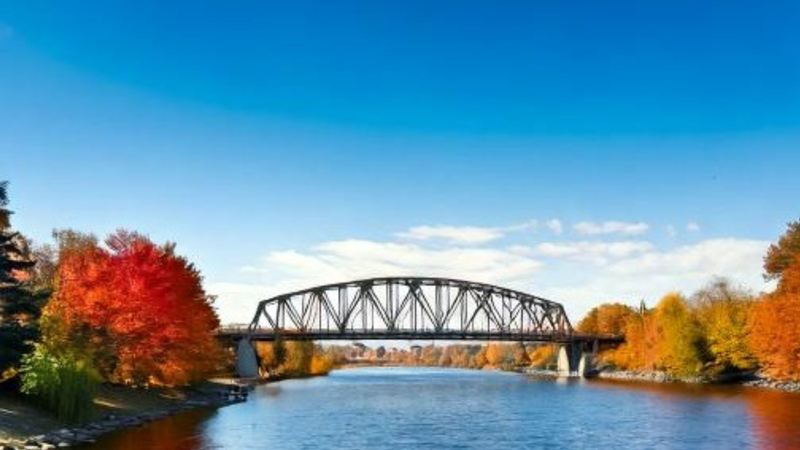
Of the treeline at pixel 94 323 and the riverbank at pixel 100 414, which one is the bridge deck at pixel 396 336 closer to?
the riverbank at pixel 100 414

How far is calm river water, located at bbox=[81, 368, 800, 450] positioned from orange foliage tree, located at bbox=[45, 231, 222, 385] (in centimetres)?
592

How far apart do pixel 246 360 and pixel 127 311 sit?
88.3 m

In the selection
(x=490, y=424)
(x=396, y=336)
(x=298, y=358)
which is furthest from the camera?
(x=298, y=358)

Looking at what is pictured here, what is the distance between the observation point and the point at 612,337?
180125 millimetres

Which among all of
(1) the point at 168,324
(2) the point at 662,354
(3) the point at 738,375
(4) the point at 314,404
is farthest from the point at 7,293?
(2) the point at 662,354

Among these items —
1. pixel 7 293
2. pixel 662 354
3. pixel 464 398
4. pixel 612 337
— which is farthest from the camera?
pixel 612 337

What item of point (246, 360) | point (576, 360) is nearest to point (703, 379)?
point (576, 360)

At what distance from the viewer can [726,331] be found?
123375 mm

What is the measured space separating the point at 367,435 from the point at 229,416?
61.0 ft

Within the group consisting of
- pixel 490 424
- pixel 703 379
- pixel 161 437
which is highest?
pixel 703 379

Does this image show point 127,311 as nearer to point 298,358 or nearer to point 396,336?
point 396,336

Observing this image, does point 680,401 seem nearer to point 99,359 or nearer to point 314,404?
point 314,404

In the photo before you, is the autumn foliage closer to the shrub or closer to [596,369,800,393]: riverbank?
[596,369,800,393]: riverbank

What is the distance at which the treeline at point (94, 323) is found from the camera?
51938mm
